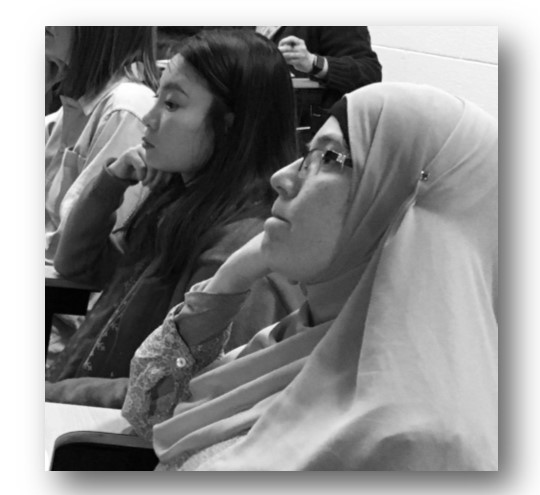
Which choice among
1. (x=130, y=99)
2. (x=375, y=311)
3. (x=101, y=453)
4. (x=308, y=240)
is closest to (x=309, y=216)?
(x=308, y=240)

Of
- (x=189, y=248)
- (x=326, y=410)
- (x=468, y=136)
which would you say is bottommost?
(x=326, y=410)

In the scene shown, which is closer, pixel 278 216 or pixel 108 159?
pixel 278 216

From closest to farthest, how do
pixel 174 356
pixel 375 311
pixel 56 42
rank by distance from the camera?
pixel 375 311, pixel 174 356, pixel 56 42

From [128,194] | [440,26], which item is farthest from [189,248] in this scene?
[440,26]

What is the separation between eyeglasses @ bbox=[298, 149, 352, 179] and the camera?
172 centimetres

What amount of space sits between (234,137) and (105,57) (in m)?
0.26

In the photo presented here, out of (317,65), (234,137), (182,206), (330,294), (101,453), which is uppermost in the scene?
(317,65)

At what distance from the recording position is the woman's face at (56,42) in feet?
6.34

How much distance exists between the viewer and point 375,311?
171 cm

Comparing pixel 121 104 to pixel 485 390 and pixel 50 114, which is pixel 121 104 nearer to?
pixel 50 114

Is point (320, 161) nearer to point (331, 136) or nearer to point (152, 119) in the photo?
point (331, 136)

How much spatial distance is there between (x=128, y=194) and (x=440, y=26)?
0.56m

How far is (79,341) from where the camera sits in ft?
6.31

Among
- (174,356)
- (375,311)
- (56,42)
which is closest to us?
(375,311)
